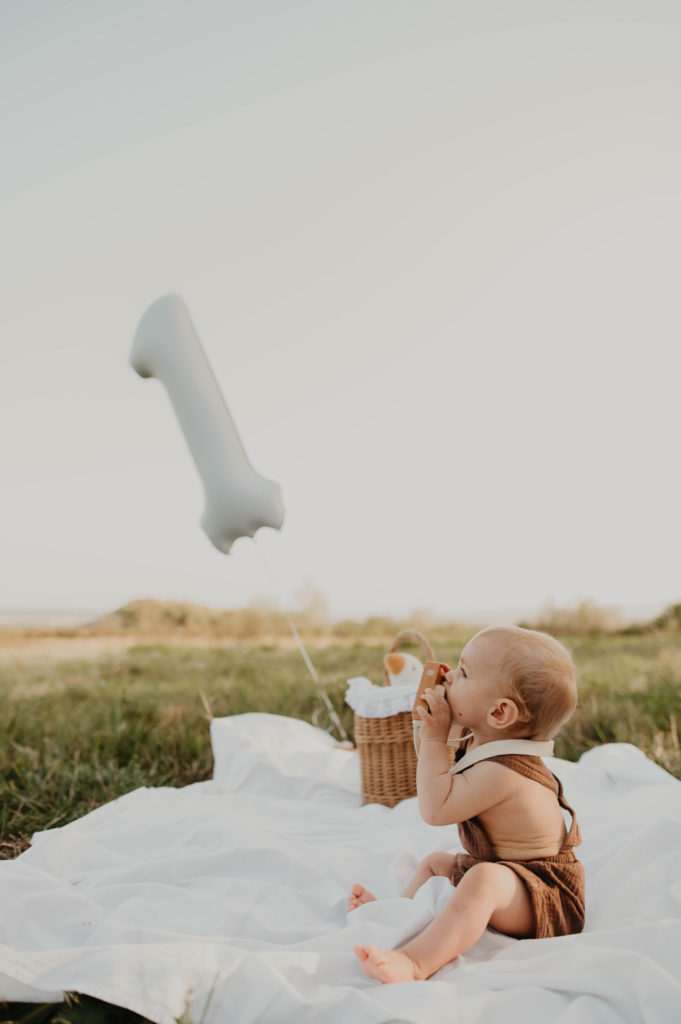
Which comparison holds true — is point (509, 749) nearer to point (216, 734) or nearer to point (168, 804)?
point (168, 804)

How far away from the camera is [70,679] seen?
5176 mm

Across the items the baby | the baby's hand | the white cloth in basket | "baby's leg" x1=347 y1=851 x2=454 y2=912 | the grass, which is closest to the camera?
the baby

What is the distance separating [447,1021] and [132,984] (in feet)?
1.99

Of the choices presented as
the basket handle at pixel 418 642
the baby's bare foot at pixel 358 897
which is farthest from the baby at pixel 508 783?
the basket handle at pixel 418 642

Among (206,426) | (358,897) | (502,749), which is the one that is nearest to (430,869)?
(358,897)

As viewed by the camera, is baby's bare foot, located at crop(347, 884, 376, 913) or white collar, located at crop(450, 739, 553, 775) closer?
white collar, located at crop(450, 739, 553, 775)

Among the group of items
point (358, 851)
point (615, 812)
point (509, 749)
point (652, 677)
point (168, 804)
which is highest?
point (509, 749)

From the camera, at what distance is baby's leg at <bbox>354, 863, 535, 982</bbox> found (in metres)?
1.56

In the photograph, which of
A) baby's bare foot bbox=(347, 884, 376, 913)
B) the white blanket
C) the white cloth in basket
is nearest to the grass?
the white blanket

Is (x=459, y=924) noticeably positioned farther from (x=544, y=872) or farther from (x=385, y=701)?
(x=385, y=701)

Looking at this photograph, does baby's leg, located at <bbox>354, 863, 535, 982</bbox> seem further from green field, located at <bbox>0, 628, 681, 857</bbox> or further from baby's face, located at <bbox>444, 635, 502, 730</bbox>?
green field, located at <bbox>0, 628, 681, 857</bbox>

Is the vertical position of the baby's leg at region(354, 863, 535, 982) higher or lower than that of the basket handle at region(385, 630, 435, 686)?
lower

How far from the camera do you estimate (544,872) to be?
1745 mm

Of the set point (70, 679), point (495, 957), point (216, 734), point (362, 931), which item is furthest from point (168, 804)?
point (70, 679)
